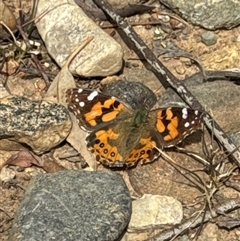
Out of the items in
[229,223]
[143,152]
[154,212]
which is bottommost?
[229,223]

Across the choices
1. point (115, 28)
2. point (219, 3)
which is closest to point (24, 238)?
point (115, 28)

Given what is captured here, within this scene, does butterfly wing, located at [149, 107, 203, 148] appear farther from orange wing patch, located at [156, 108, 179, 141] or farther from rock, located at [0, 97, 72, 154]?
rock, located at [0, 97, 72, 154]

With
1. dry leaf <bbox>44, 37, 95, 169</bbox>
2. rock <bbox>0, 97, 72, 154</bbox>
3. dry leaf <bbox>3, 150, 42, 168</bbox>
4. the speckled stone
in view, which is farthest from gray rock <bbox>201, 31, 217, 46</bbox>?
dry leaf <bbox>3, 150, 42, 168</bbox>

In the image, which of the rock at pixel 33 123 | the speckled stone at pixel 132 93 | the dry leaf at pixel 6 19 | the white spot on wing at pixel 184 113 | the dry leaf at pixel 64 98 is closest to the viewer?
the white spot on wing at pixel 184 113

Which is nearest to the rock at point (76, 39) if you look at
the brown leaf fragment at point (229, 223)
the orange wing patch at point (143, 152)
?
the orange wing patch at point (143, 152)

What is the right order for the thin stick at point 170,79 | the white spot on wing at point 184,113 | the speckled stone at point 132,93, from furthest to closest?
1. the speckled stone at point 132,93
2. the thin stick at point 170,79
3. the white spot on wing at point 184,113

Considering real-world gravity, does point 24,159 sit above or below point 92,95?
below

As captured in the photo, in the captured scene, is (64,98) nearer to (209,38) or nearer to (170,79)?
(170,79)

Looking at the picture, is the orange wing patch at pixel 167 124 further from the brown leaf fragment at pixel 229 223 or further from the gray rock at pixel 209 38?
the gray rock at pixel 209 38

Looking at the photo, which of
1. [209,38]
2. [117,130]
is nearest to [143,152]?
[117,130]
